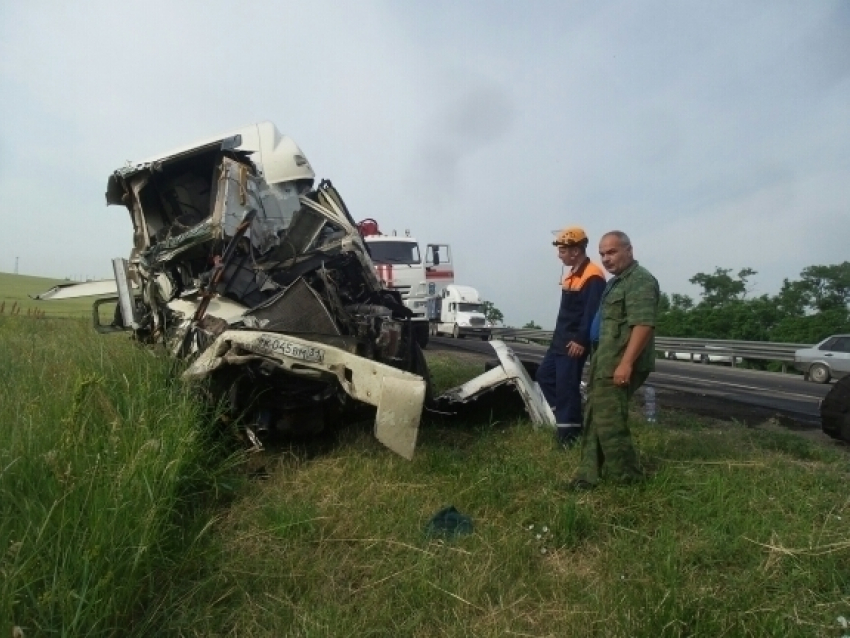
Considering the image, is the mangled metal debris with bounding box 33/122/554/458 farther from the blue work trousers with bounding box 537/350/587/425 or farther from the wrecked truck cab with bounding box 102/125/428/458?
the blue work trousers with bounding box 537/350/587/425

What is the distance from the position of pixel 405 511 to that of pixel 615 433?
123 cm

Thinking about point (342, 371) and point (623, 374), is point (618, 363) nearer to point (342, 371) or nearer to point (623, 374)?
point (623, 374)

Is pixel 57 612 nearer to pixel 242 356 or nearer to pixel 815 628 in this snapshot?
pixel 242 356

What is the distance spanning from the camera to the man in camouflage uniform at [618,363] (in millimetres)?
3518

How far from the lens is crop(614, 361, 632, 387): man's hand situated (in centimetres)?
350

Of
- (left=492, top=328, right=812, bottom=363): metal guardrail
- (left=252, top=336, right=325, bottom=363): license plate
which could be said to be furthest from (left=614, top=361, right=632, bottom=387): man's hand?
(left=492, top=328, right=812, bottom=363): metal guardrail

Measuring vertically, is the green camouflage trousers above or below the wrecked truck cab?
below

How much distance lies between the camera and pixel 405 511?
326 centimetres

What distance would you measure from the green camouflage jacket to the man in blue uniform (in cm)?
81

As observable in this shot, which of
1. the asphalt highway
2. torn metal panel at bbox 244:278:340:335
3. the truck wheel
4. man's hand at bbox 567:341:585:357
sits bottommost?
the asphalt highway

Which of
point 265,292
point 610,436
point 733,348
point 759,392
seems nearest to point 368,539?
point 610,436

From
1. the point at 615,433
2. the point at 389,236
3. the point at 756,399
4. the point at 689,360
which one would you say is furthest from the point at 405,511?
the point at 689,360

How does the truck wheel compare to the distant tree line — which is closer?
the truck wheel

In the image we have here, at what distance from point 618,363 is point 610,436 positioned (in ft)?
1.33
